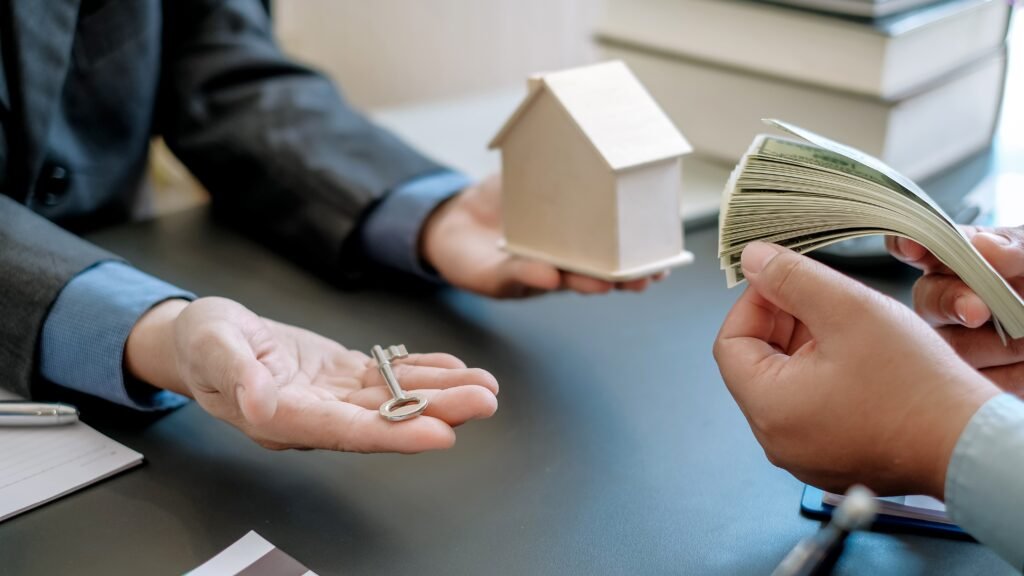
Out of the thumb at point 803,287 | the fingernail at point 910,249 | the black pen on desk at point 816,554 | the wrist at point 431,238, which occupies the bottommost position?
the black pen on desk at point 816,554

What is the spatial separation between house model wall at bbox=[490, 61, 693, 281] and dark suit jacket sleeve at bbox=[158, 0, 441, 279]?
0.24 m

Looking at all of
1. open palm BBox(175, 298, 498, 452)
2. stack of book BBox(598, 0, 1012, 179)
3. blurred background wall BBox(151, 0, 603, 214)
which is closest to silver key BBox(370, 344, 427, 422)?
open palm BBox(175, 298, 498, 452)

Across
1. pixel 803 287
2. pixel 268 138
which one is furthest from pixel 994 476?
pixel 268 138

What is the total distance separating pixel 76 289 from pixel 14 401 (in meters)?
0.10

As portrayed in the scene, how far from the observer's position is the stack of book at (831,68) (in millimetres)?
1059

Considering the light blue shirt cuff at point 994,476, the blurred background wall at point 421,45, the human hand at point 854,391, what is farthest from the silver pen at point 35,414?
the blurred background wall at point 421,45

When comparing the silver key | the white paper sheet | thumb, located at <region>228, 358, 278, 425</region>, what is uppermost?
thumb, located at <region>228, 358, 278, 425</region>

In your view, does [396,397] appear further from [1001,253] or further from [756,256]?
[1001,253]

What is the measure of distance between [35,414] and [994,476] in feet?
2.09

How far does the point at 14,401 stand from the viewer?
752 millimetres

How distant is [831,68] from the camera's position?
108 cm

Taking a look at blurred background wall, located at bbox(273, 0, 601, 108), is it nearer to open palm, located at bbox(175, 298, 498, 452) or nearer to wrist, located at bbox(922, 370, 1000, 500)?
open palm, located at bbox(175, 298, 498, 452)

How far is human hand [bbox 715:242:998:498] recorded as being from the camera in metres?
0.54

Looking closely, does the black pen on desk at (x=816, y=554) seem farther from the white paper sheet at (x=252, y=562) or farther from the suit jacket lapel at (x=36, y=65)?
the suit jacket lapel at (x=36, y=65)
